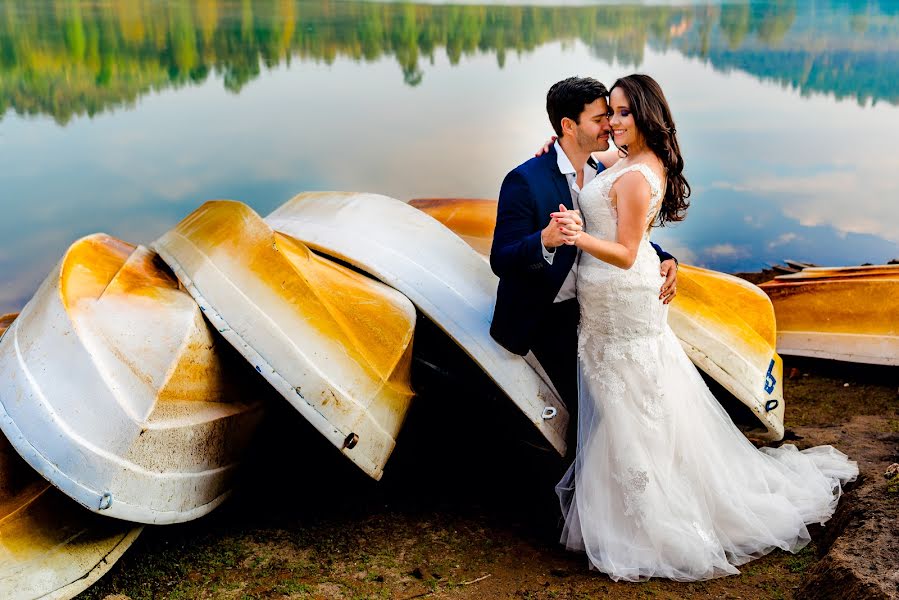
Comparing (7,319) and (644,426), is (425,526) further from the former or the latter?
(7,319)

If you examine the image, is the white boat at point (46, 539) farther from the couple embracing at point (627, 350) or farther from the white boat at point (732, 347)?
the white boat at point (732, 347)

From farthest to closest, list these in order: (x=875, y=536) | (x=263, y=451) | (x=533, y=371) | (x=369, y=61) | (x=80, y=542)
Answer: (x=369, y=61) → (x=263, y=451) → (x=533, y=371) → (x=80, y=542) → (x=875, y=536)

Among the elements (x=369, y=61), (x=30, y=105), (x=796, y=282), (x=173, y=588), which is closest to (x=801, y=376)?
(x=796, y=282)

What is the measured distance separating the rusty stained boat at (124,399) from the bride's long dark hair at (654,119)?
68.5 inches

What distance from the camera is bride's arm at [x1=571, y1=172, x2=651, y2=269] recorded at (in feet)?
9.35

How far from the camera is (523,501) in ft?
12.2

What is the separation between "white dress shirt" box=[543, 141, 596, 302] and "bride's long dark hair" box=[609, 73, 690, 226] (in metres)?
0.22

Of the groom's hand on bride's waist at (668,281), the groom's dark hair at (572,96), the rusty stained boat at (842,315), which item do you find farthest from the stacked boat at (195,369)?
the rusty stained boat at (842,315)

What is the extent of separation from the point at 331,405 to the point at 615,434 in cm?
105

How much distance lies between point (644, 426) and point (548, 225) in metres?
0.86

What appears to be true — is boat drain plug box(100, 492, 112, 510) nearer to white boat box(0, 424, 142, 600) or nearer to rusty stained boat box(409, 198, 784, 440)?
white boat box(0, 424, 142, 600)

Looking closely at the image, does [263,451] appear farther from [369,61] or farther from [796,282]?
[369,61]

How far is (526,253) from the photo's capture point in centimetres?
289

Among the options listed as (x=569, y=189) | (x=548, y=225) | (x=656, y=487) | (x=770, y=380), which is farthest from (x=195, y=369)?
(x=770, y=380)
